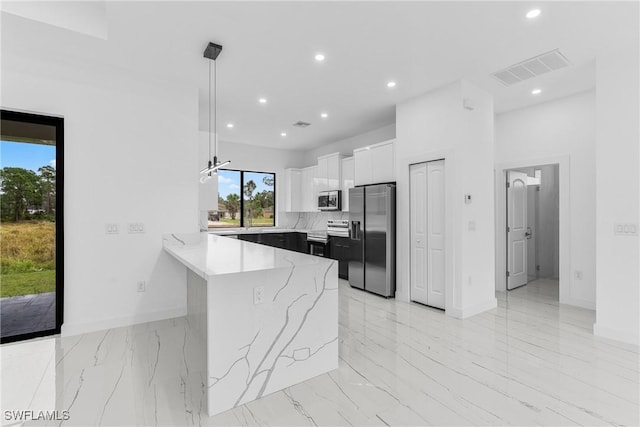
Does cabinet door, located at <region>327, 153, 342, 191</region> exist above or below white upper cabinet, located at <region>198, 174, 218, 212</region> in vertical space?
above

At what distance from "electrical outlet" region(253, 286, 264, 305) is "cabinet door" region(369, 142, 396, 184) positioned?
10.0ft

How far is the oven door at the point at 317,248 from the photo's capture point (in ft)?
20.1

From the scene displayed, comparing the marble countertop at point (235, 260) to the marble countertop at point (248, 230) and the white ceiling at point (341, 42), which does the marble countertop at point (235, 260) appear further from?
the marble countertop at point (248, 230)

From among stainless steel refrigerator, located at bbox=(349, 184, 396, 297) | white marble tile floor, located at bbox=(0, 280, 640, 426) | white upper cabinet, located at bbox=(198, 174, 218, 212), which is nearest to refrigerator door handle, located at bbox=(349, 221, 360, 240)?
stainless steel refrigerator, located at bbox=(349, 184, 396, 297)

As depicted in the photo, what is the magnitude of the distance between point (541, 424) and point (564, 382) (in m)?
0.65

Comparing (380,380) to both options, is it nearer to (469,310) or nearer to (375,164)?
(469,310)

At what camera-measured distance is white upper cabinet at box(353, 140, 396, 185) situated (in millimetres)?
4641

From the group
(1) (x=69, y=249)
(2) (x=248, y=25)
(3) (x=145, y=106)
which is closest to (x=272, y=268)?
(2) (x=248, y=25)

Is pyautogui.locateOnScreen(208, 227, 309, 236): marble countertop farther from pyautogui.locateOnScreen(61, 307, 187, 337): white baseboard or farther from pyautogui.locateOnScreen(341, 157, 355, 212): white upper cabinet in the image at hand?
pyautogui.locateOnScreen(61, 307, 187, 337): white baseboard

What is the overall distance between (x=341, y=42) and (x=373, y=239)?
2760 millimetres

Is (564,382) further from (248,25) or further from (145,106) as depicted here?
(145,106)

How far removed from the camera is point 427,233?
409 cm

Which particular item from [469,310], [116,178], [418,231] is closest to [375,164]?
[418,231]

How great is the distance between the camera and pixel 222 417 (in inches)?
74.3
